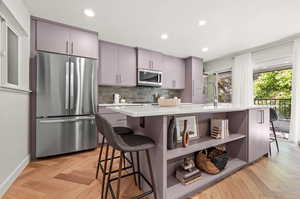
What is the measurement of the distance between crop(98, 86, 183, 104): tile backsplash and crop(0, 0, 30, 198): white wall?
1.58 meters

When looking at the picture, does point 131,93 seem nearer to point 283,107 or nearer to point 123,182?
point 123,182

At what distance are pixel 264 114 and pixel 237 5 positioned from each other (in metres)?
1.75

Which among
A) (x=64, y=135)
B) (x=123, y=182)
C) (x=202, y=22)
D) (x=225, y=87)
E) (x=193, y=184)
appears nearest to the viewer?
(x=193, y=184)

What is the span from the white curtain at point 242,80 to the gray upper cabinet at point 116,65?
2982mm

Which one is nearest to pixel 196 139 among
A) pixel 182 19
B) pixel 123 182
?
pixel 123 182

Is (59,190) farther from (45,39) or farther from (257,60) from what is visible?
(257,60)

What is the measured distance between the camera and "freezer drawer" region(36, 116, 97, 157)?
2.25 m

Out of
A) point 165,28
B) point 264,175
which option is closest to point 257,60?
point 165,28

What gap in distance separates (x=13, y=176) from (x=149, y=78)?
3171 mm

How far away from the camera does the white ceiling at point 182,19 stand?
6.61ft

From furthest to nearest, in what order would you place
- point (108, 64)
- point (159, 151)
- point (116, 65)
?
1. point (116, 65)
2. point (108, 64)
3. point (159, 151)

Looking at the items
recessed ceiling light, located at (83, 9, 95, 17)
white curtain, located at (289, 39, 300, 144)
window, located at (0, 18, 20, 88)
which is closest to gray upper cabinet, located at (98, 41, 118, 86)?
recessed ceiling light, located at (83, 9, 95, 17)

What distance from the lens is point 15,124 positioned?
5.76ft

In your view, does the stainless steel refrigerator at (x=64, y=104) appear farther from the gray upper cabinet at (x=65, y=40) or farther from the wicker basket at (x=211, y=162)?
the wicker basket at (x=211, y=162)
